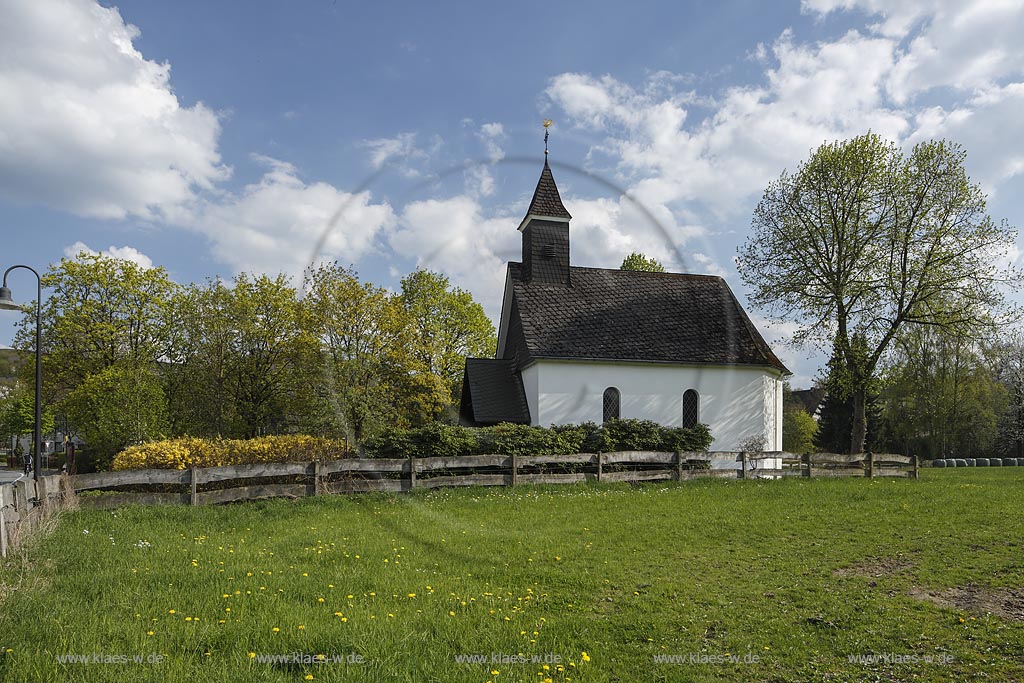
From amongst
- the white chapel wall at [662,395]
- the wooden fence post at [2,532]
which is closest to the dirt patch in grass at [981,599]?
the wooden fence post at [2,532]

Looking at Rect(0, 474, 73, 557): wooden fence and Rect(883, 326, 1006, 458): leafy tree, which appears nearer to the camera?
Rect(0, 474, 73, 557): wooden fence

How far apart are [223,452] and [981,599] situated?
56.4ft

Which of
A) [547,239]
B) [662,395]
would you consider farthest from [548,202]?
[662,395]

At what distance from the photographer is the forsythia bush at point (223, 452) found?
18188 mm

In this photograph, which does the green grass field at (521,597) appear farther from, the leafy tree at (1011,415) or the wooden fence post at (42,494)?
the leafy tree at (1011,415)

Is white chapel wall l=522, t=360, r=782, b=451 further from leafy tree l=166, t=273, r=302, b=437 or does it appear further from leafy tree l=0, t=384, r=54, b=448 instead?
leafy tree l=0, t=384, r=54, b=448

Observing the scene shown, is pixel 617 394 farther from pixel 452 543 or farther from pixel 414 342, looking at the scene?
pixel 452 543

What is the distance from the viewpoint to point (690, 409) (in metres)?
27.9

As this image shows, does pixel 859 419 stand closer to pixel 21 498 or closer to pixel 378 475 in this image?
pixel 378 475

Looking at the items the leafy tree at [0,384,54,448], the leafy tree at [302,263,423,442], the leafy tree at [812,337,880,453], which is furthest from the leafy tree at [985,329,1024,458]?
the leafy tree at [0,384,54,448]

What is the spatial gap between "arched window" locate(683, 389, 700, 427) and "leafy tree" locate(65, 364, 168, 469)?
874 inches

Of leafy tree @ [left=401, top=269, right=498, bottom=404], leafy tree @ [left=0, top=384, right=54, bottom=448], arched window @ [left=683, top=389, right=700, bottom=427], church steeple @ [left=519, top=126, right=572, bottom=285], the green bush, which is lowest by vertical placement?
leafy tree @ [left=0, top=384, right=54, bottom=448]

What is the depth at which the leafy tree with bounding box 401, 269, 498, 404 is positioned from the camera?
27.7 metres

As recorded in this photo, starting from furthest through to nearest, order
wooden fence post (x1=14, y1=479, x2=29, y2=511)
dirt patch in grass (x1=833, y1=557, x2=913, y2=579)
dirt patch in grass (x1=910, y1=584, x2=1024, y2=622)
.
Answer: wooden fence post (x1=14, y1=479, x2=29, y2=511) → dirt patch in grass (x1=833, y1=557, x2=913, y2=579) → dirt patch in grass (x1=910, y1=584, x2=1024, y2=622)
